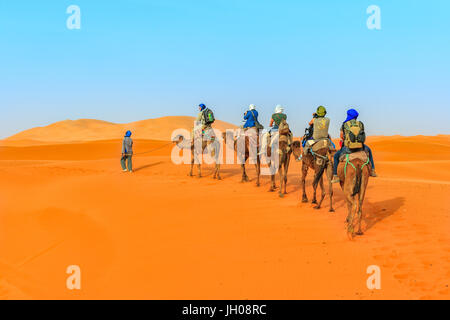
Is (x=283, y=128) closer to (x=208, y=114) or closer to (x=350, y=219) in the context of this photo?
(x=208, y=114)

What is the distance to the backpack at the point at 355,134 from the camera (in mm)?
8266

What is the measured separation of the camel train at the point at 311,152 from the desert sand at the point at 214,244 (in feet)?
2.43

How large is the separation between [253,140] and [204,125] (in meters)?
2.46

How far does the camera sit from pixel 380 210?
1076 cm

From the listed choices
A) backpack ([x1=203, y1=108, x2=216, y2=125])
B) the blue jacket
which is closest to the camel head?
the blue jacket

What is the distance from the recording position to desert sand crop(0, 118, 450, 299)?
6.28 meters

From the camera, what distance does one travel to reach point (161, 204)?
11148 millimetres

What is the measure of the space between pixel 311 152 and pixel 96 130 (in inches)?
3173

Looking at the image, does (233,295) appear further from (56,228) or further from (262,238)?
(56,228)

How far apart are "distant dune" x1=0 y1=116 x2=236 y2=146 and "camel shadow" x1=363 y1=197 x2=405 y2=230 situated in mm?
66557

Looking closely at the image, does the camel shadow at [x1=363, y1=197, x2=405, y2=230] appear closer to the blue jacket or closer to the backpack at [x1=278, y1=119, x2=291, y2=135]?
the backpack at [x1=278, y1=119, x2=291, y2=135]

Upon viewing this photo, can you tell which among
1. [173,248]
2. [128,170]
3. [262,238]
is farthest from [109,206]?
[128,170]

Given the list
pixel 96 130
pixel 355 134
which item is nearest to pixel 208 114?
pixel 355 134

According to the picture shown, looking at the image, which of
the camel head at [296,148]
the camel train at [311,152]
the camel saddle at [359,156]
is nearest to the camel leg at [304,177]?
the camel train at [311,152]
